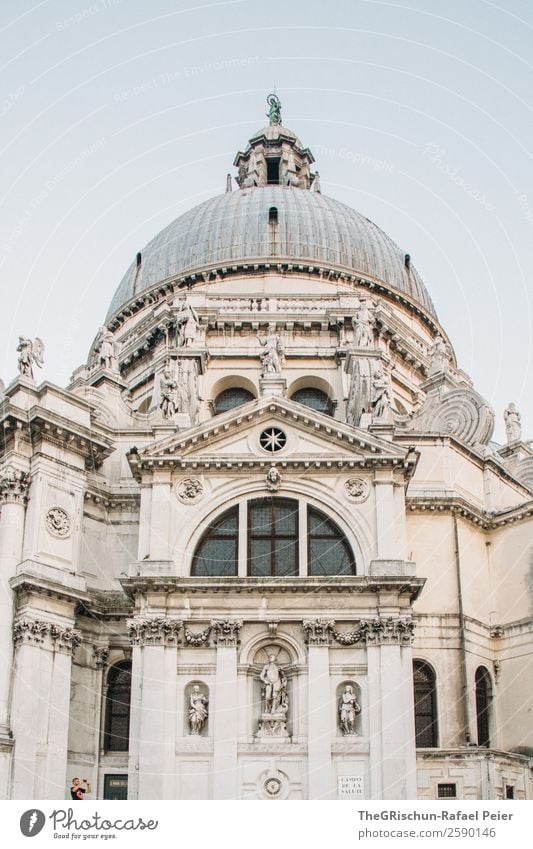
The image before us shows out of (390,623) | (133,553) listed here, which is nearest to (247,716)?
(390,623)

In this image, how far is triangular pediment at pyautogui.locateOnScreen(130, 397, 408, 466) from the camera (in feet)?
115

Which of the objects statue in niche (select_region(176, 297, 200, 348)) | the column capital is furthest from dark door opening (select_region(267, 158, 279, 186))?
the column capital

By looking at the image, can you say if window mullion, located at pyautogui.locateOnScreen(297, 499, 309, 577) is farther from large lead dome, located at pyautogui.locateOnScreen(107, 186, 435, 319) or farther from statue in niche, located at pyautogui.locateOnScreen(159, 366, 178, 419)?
large lead dome, located at pyautogui.locateOnScreen(107, 186, 435, 319)

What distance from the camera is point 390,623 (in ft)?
108

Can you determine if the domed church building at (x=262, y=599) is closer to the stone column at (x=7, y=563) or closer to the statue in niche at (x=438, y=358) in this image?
the stone column at (x=7, y=563)

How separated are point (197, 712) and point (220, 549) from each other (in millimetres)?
4954

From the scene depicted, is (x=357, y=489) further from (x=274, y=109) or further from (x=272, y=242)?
(x=274, y=109)

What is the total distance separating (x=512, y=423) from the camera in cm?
5084

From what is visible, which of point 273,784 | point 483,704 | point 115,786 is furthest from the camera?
point 483,704

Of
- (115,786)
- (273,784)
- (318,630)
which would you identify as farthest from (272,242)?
(273,784)

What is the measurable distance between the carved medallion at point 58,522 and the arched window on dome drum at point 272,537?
230 inches
